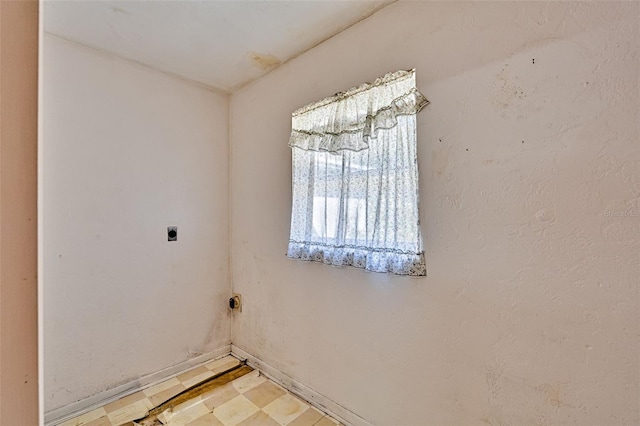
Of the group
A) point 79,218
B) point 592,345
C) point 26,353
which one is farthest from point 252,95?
point 592,345

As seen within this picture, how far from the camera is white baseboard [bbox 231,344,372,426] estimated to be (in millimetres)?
1562

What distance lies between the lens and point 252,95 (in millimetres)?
2207

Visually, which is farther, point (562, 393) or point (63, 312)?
point (63, 312)

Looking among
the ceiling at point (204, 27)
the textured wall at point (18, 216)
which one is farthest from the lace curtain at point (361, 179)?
the textured wall at point (18, 216)

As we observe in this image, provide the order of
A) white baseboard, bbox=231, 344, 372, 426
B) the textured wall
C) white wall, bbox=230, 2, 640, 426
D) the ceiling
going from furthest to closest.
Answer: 1. white baseboard, bbox=231, 344, 372, 426
2. the ceiling
3. white wall, bbox=230, 2, 640, 426
4. the textured wall

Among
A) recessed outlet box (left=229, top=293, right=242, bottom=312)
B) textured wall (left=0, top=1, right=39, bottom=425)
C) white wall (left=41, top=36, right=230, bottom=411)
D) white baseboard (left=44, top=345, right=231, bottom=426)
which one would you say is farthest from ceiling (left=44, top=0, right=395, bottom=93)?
white baseboard (left=44, top=345, right=231, bottom=426)

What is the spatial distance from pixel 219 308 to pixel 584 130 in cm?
248

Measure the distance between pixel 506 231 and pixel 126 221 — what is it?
7.13 feet

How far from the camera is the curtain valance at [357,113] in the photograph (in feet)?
4.37

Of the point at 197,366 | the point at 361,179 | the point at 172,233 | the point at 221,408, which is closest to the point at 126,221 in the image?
the point at 172,233

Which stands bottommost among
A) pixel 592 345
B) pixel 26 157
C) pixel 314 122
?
pixel 592 345

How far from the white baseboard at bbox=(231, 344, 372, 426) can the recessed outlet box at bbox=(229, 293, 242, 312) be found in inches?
13.1

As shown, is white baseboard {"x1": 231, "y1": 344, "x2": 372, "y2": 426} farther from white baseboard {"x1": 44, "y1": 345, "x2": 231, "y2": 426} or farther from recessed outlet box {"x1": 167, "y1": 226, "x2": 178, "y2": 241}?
recessed outlet box {"x1": 167, "y1": 226, "x2": 178, "y2": 241}

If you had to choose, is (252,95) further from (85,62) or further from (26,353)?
(26,353)
